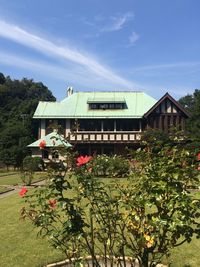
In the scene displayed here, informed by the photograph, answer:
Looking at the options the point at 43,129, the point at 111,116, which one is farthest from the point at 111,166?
the point at 43,129

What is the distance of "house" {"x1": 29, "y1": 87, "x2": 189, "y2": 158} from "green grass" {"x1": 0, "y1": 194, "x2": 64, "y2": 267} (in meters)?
26.7

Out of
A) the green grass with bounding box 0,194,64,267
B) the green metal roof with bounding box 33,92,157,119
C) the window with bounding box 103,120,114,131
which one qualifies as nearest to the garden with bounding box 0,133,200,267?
the green grass with bounding box 0,194,64,267

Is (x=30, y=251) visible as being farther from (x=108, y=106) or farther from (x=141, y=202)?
(x=108, y=106)

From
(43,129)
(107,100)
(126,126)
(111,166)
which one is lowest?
Result: (111,166)

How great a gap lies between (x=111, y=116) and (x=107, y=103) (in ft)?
8.14

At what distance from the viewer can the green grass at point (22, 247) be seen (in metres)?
7.01

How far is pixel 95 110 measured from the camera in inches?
1608

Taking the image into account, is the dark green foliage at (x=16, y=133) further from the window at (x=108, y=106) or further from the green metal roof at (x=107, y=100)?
the green metal roof at (x=107, y=100)

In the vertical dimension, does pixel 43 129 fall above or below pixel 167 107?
below

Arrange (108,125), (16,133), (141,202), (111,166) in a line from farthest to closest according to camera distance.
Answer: (16,133) < (108,125) < (111,166) < (141,202)

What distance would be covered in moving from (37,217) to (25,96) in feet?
321

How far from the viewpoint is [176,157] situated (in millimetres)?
4387

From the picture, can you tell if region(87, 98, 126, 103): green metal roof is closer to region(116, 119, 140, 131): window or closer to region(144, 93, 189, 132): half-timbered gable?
region(116, 119, 140, 131): window

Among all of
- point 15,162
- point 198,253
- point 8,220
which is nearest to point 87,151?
point 15,162
